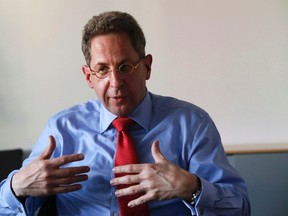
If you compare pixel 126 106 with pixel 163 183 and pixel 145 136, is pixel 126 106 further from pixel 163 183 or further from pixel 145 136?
pixel 163 183

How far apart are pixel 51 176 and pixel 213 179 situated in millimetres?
574

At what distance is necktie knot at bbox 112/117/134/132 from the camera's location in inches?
48.9

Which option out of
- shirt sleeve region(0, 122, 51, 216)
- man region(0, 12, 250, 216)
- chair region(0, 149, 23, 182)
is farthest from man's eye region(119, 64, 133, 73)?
chair region(0, 149, 23, 182)

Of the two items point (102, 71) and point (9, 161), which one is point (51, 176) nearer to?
point (102, 71)

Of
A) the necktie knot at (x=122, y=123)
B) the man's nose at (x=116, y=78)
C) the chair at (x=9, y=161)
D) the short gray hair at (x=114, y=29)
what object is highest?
the short gray hair at (x=114, y=29)

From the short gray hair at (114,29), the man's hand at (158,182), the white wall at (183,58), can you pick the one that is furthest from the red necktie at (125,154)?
the white wall at (183,58)

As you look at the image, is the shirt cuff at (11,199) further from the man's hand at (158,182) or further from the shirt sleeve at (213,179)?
the shirt sleeve at (213,179)

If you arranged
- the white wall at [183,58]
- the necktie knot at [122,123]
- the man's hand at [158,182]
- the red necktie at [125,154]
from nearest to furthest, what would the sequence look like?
the man's hand at [158,182]
the red necktie at [125,154]
the necktie knot at [122,123]
the white wall at [183,58]

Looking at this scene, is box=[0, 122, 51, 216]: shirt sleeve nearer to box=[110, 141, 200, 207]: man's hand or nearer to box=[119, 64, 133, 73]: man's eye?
box=[110, 141, 200, 207]: man's hand

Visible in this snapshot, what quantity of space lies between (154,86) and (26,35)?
903 millimetres

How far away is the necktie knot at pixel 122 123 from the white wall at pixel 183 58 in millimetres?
828

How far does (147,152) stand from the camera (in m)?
1.22

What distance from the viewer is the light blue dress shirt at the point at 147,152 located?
114 cm

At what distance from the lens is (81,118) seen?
4.45 feet
